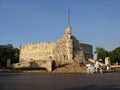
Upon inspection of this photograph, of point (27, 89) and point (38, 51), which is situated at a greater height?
point (38, 51)

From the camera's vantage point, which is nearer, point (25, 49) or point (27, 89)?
point (27, 89)

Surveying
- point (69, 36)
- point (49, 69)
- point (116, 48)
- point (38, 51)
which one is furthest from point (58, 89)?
point (116, 48)

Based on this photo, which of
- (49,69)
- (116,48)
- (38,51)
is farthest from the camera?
(116,48)

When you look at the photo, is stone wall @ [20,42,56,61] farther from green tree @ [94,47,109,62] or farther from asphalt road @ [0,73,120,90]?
asphalt road @ [0,73,120,90]

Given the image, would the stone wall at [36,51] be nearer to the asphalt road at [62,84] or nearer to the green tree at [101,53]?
the green tree at [101,53]

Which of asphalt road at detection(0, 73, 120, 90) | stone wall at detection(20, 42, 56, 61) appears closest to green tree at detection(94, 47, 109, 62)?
stone wall at detection(20, 42, 56, 61)

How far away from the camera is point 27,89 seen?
8.06 metres

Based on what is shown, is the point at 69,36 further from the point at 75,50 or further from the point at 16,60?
the point at 16,60

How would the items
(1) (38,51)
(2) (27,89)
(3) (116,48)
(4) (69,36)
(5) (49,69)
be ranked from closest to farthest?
(2) (27,89) < (5) (49,69) < (4) (69,36) < (1) (38,51) < (3) (116,48)

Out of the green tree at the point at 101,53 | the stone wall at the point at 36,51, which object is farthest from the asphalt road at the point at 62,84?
the green tree at the point at 101,53

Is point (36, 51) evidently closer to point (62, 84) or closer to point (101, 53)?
point (101, 53)

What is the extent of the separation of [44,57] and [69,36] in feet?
74.3

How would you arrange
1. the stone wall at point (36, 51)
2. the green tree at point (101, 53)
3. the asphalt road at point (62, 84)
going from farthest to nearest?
the green tree at point (101, 53)
the stone wall at point (36, 51)
the asphalt road at point (62, 84)

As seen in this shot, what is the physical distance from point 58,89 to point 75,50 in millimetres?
52464
